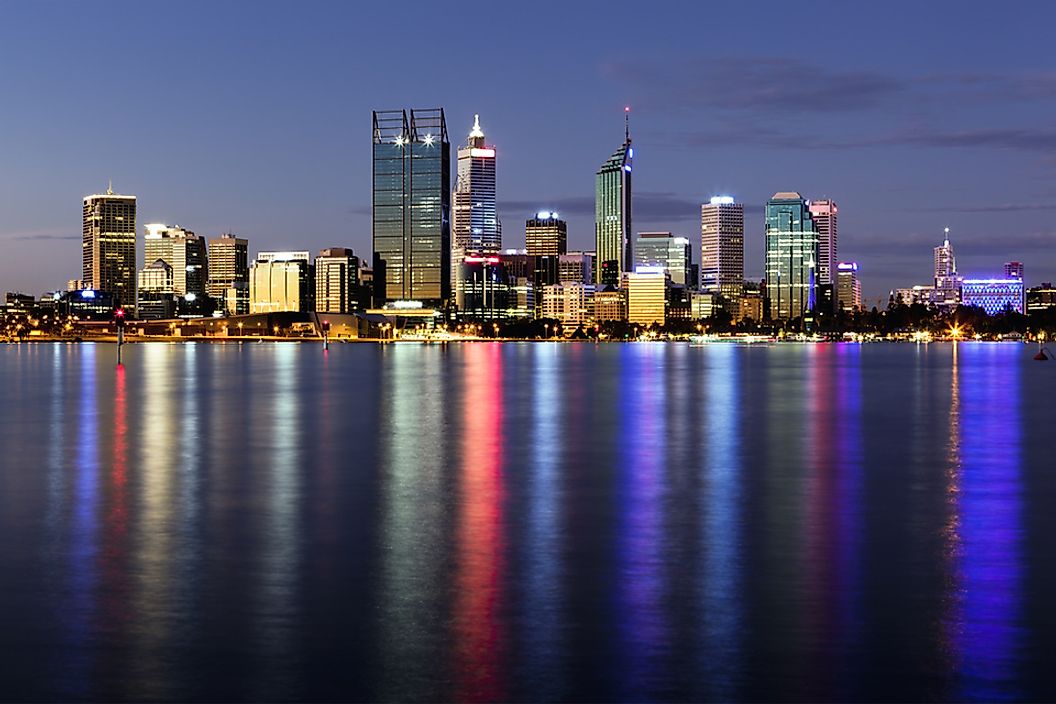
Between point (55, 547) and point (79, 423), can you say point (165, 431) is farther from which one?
point (55, 547)

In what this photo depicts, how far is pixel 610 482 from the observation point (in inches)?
1166

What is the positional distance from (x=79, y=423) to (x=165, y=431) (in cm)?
649

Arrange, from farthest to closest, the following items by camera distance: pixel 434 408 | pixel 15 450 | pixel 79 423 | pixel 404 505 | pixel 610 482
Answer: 1. pixel 434 408
2. pixel 79 423
3. pixel 15 450
4. pixel 610 482
5. pixel 404 505

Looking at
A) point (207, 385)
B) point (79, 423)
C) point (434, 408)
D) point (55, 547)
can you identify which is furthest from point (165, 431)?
point (207, 385)

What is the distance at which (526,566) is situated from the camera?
724 inches

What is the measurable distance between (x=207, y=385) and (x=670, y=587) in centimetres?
7246

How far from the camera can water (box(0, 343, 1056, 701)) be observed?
1271 centimetres

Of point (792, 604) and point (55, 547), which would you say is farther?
point (55, 547)

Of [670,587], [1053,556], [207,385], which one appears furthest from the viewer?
[207,385]

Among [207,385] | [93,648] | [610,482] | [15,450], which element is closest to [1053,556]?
[610,482]

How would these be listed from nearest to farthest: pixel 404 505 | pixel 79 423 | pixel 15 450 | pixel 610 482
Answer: pixel 404 505 < pixel 610 482 < pixel 15 450 < pixel 79 423

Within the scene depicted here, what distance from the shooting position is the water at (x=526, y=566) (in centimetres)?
1271

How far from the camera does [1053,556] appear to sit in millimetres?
19203

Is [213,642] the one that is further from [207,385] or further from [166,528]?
[207,385]
